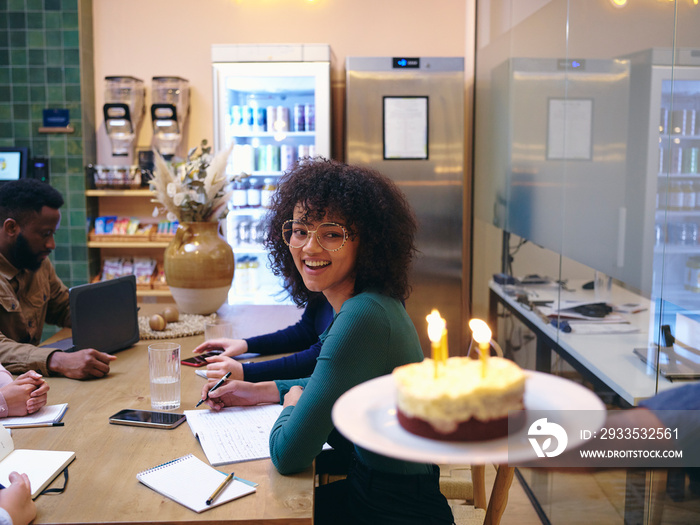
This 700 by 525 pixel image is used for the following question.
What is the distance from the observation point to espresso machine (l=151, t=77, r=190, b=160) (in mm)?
4238

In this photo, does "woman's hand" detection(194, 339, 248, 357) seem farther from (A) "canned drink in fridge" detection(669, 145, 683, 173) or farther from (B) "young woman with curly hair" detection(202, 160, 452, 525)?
(A) "canned drink in fridge" detection(669, 145, 683, 173)

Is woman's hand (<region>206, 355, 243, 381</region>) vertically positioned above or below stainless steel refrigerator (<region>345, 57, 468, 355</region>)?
below

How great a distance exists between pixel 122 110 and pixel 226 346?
107 inches

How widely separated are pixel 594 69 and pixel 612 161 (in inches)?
14.3

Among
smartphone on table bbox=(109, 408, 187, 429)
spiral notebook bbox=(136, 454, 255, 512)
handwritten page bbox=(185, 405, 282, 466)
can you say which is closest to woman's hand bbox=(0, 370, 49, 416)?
smartphone on table bbox=(109, 408, 187, 429)

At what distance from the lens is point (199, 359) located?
6.56ft

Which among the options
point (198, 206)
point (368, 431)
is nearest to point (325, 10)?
point (198, 206)

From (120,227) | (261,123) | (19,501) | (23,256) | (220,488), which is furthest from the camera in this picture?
(120,227)

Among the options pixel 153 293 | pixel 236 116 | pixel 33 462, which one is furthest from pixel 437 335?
pixel 153 293

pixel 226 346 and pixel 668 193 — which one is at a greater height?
pixel 668 193

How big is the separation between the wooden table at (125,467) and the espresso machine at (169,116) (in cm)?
274

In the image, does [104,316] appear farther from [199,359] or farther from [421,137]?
[421,137]

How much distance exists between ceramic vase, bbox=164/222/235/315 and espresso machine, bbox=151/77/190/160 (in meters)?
1.90

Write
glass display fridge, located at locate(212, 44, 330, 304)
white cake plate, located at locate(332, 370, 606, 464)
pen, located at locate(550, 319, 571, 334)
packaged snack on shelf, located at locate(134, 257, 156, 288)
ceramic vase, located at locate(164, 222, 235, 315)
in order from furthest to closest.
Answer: packaged snack on shelf, located at locate(134, 257, 156, 288)
glass display fridge, located at locate(212, 44, 330, 304)
ceramic vase, located at locate(164, 222, 235, 315)
pen, located at locate(550, 319, 571, 334)
white cake plate, located at locate(332, 370, 606, 464)
